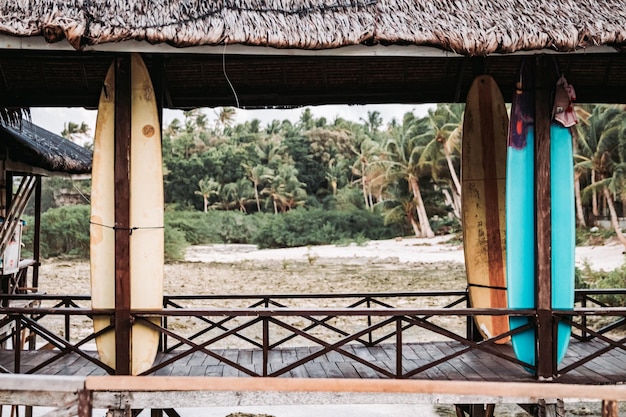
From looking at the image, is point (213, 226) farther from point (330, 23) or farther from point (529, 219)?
point (330, 23)

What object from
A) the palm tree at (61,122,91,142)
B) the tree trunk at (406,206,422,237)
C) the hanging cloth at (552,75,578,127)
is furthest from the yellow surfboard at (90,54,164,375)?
the palm tree at (61,122,91,142)

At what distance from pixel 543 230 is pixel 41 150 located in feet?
19.8

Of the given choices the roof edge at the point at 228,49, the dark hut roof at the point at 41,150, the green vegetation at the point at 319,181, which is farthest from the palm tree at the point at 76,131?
the roof edge at the point at 228,49

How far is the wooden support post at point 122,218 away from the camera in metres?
3.96

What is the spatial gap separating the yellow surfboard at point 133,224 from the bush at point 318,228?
79.0 ft

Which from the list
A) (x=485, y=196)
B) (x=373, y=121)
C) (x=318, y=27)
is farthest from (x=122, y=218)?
(x=373, y=121)

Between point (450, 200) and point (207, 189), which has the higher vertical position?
point (207, 189)

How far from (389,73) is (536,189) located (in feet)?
6.13

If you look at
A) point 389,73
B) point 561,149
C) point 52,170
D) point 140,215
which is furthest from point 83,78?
point 561,149

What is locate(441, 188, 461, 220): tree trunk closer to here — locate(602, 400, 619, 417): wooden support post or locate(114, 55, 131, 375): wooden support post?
locate(114, 55, 131, 375): wooden support post

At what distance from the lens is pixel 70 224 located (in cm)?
2389

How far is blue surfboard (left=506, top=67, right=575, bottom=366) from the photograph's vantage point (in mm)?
4160

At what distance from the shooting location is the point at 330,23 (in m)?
3.69

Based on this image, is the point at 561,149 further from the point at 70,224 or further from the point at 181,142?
the point at 181,142
